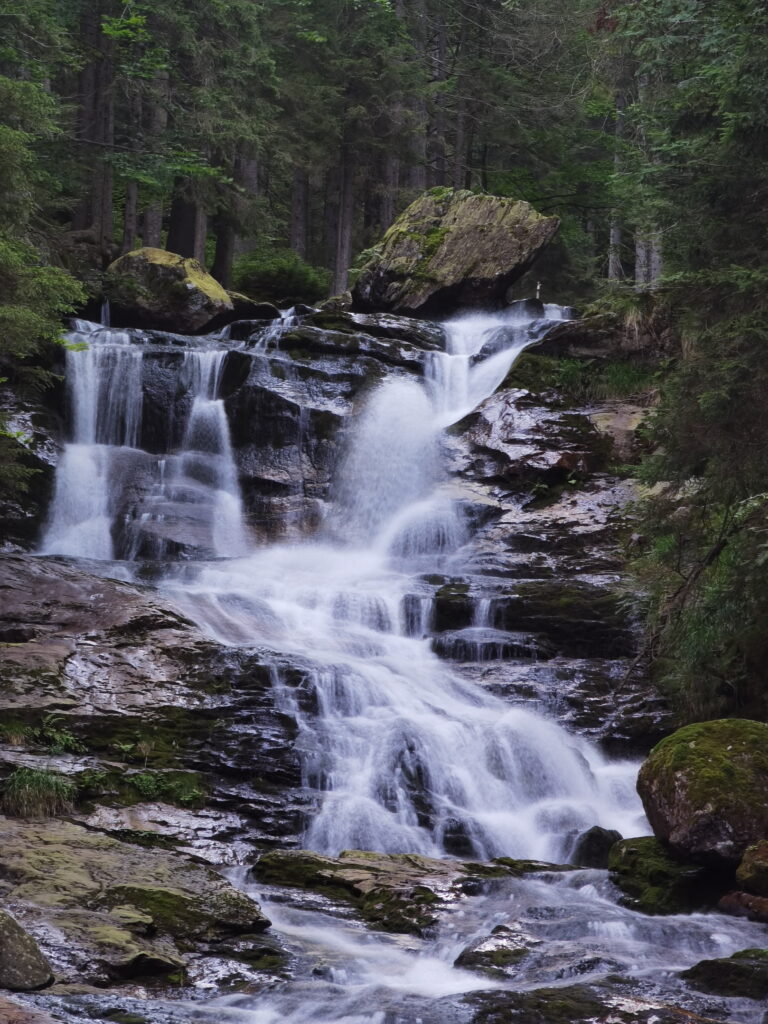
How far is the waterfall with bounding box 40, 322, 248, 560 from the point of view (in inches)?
616

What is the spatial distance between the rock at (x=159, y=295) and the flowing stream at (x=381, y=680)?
1950 mm

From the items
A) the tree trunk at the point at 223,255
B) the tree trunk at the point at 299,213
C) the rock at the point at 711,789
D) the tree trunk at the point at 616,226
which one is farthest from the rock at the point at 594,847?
the tree trunk at the point at 299,213

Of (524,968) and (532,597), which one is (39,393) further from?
(524,968)

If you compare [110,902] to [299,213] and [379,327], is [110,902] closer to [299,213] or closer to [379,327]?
[379,327]

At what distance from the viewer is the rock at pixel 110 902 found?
230 inches

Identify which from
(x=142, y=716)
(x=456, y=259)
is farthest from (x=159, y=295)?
(x=142, y=716)

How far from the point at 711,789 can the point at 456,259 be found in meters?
16.5

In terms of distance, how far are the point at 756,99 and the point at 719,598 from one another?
15.2ft

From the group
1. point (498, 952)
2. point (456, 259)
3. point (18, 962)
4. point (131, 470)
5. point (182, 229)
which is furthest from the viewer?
point (182, 229)

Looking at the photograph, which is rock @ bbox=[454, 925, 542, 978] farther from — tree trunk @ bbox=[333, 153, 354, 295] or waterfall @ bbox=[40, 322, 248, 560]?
tree trunk @ bbox=[333, 153, 354, 295]

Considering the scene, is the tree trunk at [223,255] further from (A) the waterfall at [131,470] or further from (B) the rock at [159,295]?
(A) the waterfall at [131,470]

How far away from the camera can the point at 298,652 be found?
37.2 ft

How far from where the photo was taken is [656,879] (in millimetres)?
7844

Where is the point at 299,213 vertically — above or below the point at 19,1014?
above
